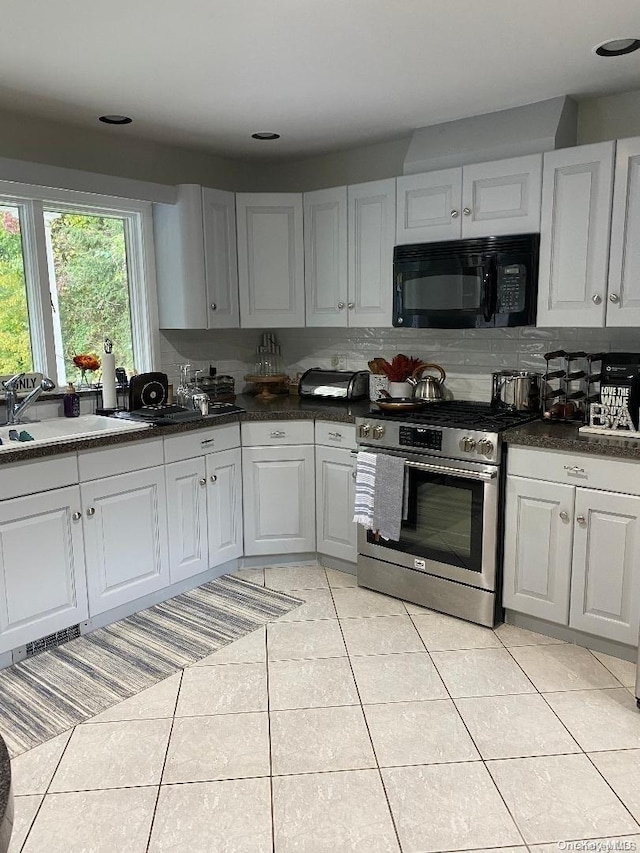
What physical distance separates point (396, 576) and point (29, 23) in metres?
2.81

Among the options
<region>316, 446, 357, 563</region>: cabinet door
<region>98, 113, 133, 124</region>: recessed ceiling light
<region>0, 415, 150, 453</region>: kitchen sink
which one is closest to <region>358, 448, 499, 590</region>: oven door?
<region>316, 446, 357, 563</region>: cabinet door

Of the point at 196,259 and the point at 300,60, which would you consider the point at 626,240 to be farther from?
the point at 196,259

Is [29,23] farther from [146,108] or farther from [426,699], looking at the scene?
[426,699]

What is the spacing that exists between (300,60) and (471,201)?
1132mm

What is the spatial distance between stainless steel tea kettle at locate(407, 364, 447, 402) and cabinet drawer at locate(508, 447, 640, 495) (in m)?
0.85

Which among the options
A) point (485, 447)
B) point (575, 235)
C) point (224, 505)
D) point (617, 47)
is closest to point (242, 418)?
point (224, 505)

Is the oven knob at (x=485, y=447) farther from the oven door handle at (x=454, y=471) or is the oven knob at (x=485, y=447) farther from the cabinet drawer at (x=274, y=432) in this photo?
the cabinet drawer at (x=274, y=432)

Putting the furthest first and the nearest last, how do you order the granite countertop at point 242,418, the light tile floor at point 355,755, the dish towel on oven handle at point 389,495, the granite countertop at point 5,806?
the dish towel on oven handle at point 389,495, the granite countertop at point 242,418, the light tile floor at point 355,755, the granite countertop at point 5,806

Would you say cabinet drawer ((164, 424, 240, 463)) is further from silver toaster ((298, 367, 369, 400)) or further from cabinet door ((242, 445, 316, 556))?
silver toaster ((298, 367, 369, 400))

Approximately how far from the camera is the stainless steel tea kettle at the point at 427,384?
3.77 metres

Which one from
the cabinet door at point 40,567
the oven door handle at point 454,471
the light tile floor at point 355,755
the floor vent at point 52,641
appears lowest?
the light tile floor at point 355,755

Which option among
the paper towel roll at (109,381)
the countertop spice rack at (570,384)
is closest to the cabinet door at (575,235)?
the countertop spice rack at (570,384)

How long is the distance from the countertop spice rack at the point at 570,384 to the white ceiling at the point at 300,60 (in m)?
Result: 1.23

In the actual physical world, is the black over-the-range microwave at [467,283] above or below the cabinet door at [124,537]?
above
